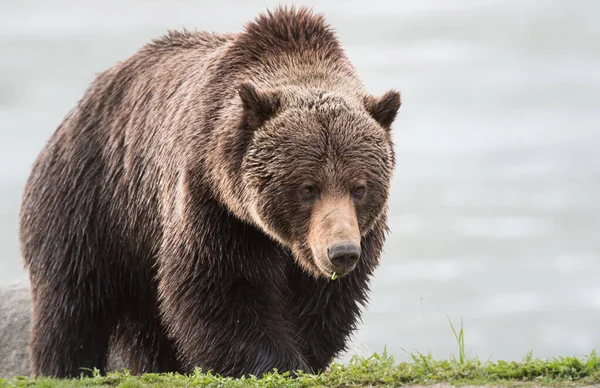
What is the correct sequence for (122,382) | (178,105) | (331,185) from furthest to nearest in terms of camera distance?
(178,105), (331,185), (122,382)

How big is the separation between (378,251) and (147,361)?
116 inches

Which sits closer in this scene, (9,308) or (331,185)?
(331,185)

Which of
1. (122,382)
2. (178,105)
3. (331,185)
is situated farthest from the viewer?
(178,105)

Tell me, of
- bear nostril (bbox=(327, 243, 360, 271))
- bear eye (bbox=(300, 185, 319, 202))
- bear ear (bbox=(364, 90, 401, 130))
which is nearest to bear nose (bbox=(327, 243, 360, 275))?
bear nostril (bbox=(327, 243, 360, 271))

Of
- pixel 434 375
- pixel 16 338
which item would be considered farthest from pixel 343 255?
pixel 16 338

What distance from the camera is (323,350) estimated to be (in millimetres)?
8086

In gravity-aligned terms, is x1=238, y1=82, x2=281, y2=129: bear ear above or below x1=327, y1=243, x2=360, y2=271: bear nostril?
above

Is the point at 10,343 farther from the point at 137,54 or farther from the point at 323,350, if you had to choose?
the point at 323,350

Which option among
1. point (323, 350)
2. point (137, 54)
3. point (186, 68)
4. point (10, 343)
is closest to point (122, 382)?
point (323, 350)

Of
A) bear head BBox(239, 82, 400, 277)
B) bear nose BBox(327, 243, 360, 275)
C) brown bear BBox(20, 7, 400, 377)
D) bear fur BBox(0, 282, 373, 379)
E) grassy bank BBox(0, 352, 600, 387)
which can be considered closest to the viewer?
grassy bank BBox(0, 352, 600, 387)

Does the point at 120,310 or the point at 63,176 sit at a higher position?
the point at 63,176

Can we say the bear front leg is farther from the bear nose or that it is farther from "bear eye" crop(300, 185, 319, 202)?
the bear nose

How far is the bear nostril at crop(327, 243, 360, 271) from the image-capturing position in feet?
21.0

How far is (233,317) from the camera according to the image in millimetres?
7555
